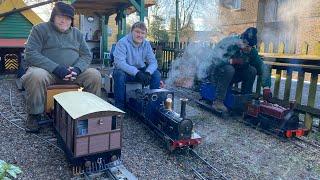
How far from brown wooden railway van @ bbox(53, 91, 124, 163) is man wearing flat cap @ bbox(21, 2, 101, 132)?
79 cm

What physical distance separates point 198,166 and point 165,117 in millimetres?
712

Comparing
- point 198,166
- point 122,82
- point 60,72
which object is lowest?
point 198,166

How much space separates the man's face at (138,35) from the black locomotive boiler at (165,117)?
0.74 meters

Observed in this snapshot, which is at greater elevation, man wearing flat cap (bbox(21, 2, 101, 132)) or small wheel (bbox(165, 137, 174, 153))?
man wearing flat cap (bbox(21, 2, 101, 132))

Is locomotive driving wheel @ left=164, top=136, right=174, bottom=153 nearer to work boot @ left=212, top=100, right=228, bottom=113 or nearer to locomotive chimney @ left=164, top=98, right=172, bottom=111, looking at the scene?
locomotive chimney @ left=164, top=98, right=172, bottom=111

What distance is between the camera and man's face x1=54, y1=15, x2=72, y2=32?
156 inches

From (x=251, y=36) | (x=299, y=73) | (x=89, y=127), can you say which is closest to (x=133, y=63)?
(x=251, y=36)

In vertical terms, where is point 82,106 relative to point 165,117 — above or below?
above

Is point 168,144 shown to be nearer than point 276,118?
Yes

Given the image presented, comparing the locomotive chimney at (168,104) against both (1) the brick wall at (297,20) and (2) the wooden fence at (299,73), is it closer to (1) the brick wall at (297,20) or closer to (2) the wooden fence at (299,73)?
(2) the wooden fence at (299,73)

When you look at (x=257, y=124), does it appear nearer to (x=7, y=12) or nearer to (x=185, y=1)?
(x=7, y=12)

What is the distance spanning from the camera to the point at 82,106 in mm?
2898

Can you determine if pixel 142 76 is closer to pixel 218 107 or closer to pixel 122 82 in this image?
pixel 122 82

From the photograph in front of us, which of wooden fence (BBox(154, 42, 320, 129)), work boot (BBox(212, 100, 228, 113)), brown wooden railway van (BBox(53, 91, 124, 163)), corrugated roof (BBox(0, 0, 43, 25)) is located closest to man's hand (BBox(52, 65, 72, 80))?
brown wooden railway van (BBox(53, 91, 124, 163))
